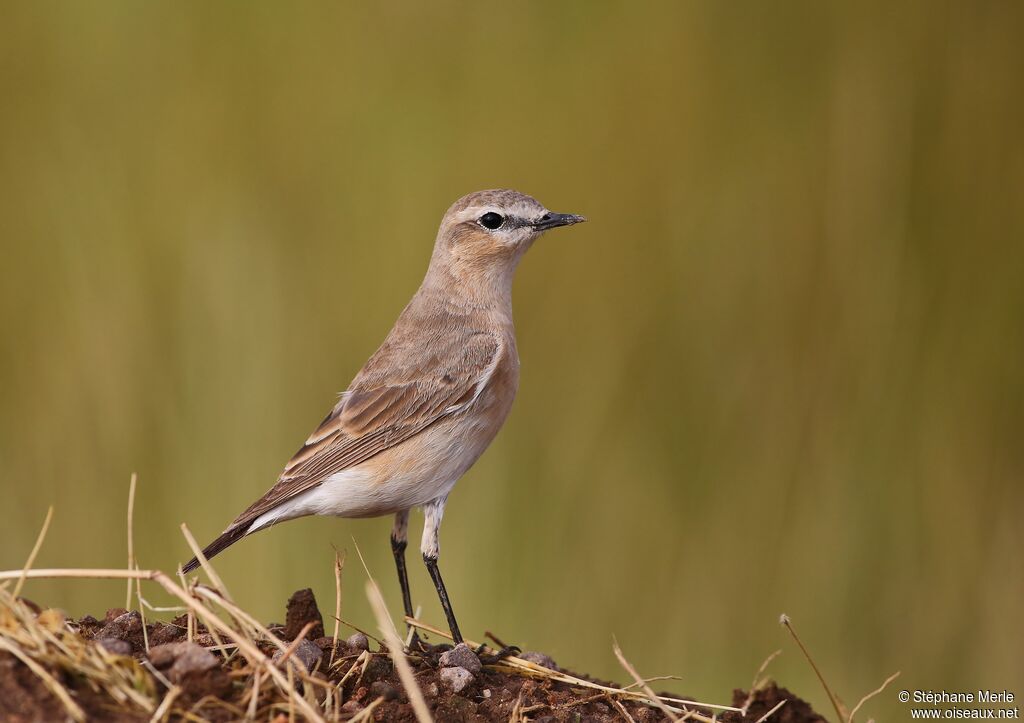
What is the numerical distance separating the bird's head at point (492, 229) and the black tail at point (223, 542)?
68.7 inches

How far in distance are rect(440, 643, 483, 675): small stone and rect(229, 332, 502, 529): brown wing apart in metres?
1.14

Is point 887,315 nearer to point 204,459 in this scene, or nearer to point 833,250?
point 833,250

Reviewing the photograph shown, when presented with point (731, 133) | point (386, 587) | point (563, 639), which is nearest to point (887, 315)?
point (731, 133)

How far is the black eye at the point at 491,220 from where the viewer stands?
567 cm

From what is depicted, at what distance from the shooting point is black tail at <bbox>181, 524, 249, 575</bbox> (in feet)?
14.7

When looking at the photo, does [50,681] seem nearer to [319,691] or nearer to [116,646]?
[116,646]

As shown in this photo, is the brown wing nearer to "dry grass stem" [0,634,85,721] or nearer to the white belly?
the white belly

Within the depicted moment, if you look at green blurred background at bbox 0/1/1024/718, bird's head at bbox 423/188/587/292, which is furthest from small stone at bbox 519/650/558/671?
green blurred background at bbox 0/1/1024/718

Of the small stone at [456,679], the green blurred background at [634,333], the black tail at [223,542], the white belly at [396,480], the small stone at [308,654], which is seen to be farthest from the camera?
the green blurred background at [634,333]

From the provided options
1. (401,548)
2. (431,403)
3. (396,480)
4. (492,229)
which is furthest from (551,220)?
(401,548)

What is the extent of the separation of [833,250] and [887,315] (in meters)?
0.54

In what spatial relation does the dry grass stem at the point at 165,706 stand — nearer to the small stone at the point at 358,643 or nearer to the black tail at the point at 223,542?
the small stone at the point at 358,643

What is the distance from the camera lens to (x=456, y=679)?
3.85m

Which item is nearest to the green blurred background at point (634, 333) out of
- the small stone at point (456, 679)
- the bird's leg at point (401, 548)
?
the bird's leg at point (401, 548)
